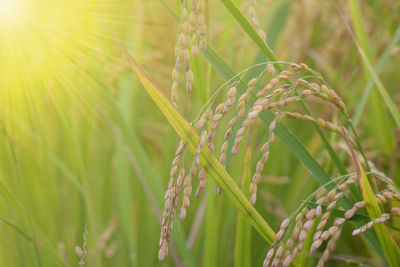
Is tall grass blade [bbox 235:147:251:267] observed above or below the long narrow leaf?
below

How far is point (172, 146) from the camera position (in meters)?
1.72

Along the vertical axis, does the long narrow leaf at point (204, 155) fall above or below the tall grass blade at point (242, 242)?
above

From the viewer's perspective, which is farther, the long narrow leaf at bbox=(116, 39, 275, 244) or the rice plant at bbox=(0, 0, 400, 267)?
the rice plant at bbox=(0, 0, 400, 267)

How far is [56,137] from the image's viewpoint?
1945mm

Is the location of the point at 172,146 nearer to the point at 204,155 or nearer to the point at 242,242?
the point at 242,242

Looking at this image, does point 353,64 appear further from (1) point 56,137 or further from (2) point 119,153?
(1) point 56,137

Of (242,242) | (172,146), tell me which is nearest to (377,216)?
(242,242)

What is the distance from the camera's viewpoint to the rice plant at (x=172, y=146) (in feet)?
3.20

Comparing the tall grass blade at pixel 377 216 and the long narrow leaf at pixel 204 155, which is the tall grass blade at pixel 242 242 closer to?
the long narrow leaf at pixel 204 155

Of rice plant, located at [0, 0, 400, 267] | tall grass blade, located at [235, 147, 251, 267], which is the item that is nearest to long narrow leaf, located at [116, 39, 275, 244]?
rice plant, located at [0, 0, 400, 267]

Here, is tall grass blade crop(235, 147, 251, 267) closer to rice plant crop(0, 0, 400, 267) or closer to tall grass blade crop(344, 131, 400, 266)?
rice plant crop(0, 0, 400, 267)

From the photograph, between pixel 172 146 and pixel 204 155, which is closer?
pixel 204 155

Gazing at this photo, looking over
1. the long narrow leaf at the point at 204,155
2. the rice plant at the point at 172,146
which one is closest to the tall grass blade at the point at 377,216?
the rice plant at the point at 172,146

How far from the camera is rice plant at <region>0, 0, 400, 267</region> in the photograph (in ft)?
3.20
